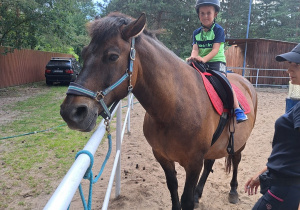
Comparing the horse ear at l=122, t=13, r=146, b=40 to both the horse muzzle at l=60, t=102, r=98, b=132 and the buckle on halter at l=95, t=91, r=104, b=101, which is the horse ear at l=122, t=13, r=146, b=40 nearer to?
the buckle on halter at l=95, t=91, r=104, b=101

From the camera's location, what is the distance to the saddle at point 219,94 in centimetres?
248

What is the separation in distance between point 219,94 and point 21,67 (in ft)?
50.7

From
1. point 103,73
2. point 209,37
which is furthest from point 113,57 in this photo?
point 209,37

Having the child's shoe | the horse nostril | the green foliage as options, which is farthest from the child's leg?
the green foliage

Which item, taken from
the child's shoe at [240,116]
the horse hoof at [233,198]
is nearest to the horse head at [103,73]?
the child's shoe at [240,116]

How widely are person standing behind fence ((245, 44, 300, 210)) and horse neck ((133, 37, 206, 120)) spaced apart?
81cm

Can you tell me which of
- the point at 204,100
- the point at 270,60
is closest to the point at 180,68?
the point at 204,100

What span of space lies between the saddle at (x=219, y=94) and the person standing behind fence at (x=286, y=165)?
0.73m

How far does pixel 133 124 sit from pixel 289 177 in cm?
570

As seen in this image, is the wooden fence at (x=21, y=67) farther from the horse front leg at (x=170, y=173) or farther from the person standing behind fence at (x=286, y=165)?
the person standing behind fence at (x=286, y=165)

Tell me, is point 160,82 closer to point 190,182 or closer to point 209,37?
point 190,182

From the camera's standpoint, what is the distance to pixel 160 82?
6.59 ft

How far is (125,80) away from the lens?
5.72 feet

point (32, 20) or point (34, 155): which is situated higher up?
point (32, 20)
